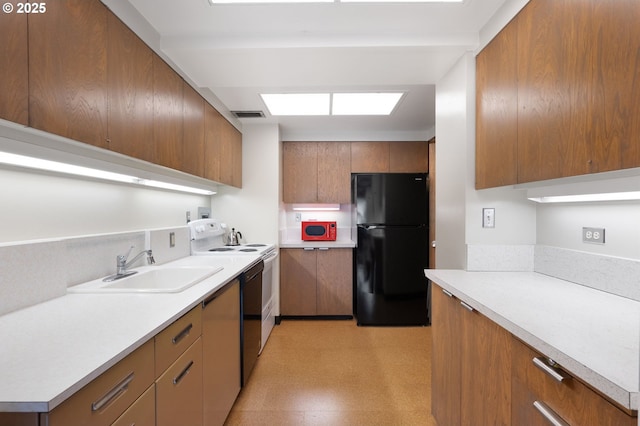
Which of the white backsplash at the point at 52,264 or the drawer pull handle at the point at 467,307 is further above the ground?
the white backsplash at the point at 52,264

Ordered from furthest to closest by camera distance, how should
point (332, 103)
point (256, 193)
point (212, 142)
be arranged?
1. point (256, 193)
2. point (332, 103)
3. point (212, 142)

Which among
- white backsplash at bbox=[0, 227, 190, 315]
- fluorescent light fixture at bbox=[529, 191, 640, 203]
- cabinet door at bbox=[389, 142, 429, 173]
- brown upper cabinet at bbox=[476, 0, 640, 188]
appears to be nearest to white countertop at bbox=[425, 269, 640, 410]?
fluorescent light fixture at bbox=[529, 191, 640, 203]

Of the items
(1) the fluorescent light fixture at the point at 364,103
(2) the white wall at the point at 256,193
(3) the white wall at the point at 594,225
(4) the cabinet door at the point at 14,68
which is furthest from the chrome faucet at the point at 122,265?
(3) the white wall at the point at 594,225

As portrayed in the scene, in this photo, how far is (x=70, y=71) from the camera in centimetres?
111

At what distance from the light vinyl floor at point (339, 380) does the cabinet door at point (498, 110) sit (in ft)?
5.30

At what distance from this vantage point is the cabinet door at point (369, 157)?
382 cm

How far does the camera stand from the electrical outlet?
135 cm

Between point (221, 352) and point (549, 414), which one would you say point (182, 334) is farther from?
point (549, 414)

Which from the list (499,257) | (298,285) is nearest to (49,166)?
(499,257)

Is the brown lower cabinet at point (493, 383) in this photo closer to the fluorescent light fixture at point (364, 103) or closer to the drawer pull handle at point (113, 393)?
the drawer pull handle at point (113, 393)

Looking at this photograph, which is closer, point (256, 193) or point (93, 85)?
point (93, 85)

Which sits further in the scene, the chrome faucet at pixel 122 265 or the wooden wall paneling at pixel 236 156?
the wooden wall paneling at pixel 236 156

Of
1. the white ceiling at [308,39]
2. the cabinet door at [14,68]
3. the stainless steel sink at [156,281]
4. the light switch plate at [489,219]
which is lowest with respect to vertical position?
the stainless steel sink at [156,281]

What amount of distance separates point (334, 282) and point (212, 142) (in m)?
2.16
